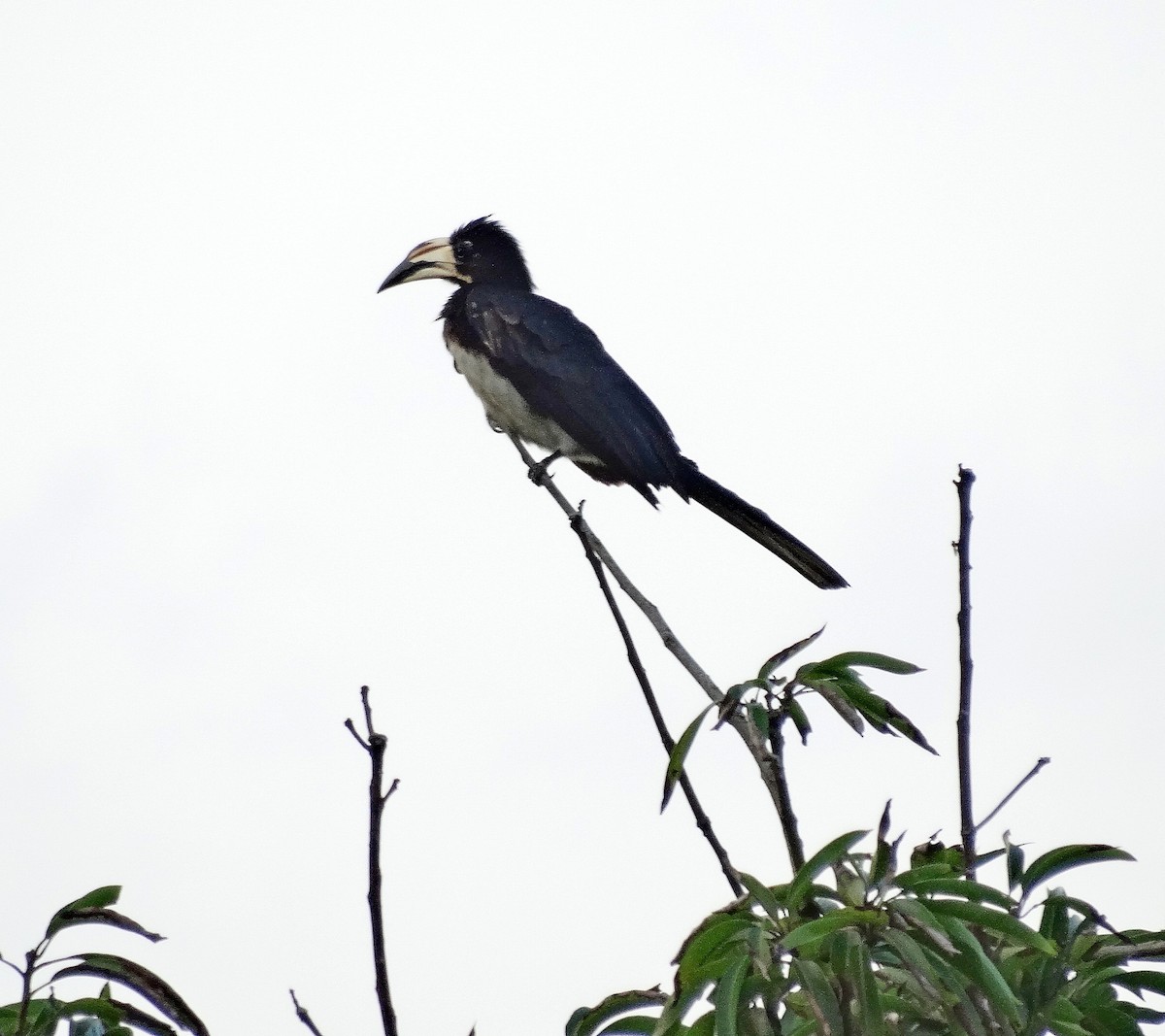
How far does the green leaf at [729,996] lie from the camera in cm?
122

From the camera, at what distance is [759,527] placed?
15.7 feet

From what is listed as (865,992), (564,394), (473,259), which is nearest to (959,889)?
(865,992)

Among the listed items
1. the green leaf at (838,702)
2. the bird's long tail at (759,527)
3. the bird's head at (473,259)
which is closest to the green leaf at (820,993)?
the green leaf at (838,702)

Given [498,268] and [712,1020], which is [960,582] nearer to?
[712,1020]

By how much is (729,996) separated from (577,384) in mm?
4380

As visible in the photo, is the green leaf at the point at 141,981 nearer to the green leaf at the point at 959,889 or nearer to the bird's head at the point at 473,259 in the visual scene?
the green leaf at the point at 959,889

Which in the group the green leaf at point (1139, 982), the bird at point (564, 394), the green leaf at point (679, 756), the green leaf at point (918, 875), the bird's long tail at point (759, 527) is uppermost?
the bird at point (564, 394)

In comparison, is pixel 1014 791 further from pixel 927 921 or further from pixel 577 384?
pixel 577 384

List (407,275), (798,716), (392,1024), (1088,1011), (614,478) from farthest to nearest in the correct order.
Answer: (407,275)
(614,478)
(798,716)
(1088,1011)
(392,1024)

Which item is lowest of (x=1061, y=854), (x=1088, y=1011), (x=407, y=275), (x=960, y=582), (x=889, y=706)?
(x=1088, y=1011)

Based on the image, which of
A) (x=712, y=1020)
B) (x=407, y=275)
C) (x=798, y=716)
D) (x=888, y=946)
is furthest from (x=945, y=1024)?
(x=407, y=275)

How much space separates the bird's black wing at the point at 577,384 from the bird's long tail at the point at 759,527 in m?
0.08

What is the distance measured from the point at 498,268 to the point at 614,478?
1632mm

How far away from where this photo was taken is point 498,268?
6.55 meters
